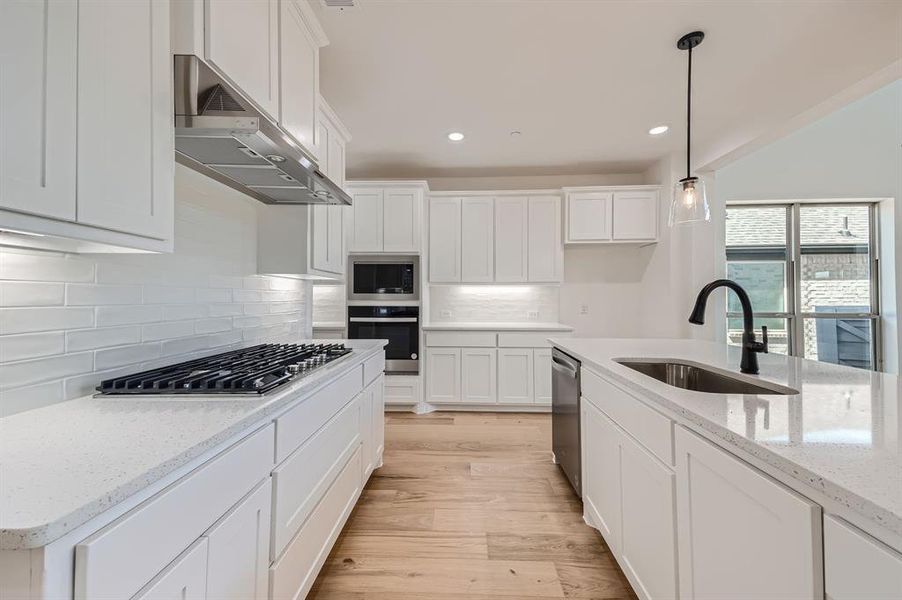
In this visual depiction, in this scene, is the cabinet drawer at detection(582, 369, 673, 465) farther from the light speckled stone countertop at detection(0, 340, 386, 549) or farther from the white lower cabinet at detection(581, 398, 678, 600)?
the light speckled stone countertop at detection(0, 340, 386, 549)

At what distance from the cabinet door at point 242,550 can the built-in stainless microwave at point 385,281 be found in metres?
2.93

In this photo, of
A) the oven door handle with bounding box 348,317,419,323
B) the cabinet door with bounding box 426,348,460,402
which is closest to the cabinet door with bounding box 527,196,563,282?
the cabinet door with bounding box 426,348,460,402

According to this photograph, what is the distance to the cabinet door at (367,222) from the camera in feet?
13.0

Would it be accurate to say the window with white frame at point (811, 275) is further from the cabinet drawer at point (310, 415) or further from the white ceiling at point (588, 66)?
the cabinet drawer at point (310, 415)

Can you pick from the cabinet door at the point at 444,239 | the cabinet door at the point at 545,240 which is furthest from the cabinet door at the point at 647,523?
the cabinet door at the point at 444,239

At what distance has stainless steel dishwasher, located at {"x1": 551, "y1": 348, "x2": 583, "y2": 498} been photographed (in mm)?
2107

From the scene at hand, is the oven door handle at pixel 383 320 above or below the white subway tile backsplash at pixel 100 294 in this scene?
below

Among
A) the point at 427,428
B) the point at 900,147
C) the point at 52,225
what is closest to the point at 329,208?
the point at 52,225

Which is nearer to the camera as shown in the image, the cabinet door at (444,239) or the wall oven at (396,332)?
the wall oven at (396,332)

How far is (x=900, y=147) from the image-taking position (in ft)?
13.6

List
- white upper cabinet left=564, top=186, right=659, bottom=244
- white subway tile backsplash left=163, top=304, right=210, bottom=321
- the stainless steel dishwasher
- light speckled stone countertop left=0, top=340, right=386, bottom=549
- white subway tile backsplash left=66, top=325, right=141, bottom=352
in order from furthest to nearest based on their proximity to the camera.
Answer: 1. white upper cabinet left=564, top=186, right=659, bottom=244
2. the stainless steel dishwasher
3. white subway tile backsplash left=163, top=304, right=210, bottom=321
4. white subway tile backsplash left=66, top=325, right=141, bottom=352
5. light speckled stone countertop left=0, top=340, right=386, bottom=549

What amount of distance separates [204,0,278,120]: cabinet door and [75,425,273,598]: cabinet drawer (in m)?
1.21

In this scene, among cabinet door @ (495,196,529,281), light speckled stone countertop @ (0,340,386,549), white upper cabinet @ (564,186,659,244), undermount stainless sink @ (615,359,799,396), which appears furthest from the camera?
cabinet door @ (495,196,529,281)

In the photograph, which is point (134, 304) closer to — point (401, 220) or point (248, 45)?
point (248, 45)
